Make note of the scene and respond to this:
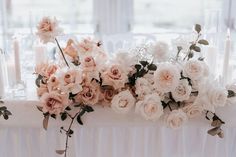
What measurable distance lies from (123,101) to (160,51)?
7.1 inches

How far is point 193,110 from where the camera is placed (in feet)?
3.47

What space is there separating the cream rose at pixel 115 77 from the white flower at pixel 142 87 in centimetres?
4

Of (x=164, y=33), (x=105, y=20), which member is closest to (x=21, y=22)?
(x=105, y=20)

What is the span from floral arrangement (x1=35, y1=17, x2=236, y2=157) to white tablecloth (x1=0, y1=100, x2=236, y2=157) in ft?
0.33

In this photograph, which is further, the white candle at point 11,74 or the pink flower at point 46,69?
the white candle at point 11,74

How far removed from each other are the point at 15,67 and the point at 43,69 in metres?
0.18

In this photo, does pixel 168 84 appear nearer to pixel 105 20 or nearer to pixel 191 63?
pixel 191 63

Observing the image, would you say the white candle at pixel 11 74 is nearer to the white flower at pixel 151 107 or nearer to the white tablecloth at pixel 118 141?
the white tablecloth at pixel 118 141

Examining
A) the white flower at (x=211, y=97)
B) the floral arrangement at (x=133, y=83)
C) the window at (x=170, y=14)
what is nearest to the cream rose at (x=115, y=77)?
the floral arrangement at (x=133, y=83)

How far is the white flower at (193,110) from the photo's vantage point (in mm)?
1053

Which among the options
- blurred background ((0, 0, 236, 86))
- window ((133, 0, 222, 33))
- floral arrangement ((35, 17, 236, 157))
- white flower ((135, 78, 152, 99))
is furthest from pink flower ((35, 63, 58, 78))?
window ((133, 0, 222, 33))

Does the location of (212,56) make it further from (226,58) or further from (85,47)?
(85,47)

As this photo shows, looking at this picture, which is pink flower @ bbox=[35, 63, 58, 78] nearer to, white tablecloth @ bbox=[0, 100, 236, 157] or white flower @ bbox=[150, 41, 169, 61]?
white tablecloth @ bbox=[0, 100, 236, 157]

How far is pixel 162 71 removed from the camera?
999 mm
